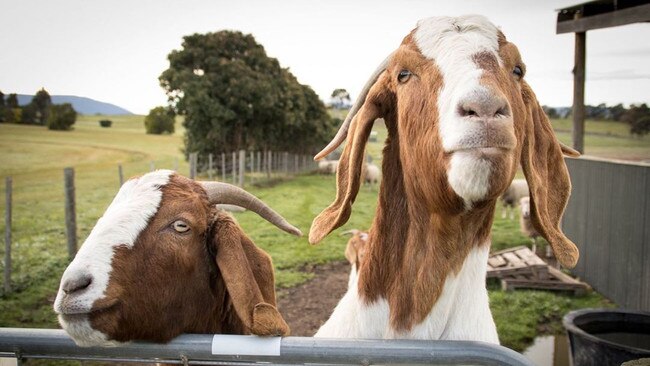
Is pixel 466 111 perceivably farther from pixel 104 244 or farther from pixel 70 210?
pixel 70 210

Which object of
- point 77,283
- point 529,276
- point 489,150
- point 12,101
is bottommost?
point 529,276

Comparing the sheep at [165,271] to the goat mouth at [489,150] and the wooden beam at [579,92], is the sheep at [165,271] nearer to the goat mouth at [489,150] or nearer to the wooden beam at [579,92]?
the goat mouth at [489,150]

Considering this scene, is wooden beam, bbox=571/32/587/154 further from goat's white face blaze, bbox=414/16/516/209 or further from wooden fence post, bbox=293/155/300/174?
wooden fence post, bbox=293/155/300/174

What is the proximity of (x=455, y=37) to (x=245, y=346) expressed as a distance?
139 centimetres

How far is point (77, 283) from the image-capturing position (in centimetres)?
190

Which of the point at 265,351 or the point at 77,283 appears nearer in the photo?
the point at 265,351

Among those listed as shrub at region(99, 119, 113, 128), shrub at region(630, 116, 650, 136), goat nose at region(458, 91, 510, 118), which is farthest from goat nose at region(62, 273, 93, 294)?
shrub at region(99, 119, 113, 128)

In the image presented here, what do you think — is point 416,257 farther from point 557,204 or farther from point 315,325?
point 315,325

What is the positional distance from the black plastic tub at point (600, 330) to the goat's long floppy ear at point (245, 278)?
2978 mm

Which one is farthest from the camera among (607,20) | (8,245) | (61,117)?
(61,117)

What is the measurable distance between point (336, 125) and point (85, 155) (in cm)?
3363

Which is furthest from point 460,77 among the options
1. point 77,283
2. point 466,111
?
point 77,283

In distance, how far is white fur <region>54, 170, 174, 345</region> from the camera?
1.87 meters

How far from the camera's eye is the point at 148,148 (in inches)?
652
